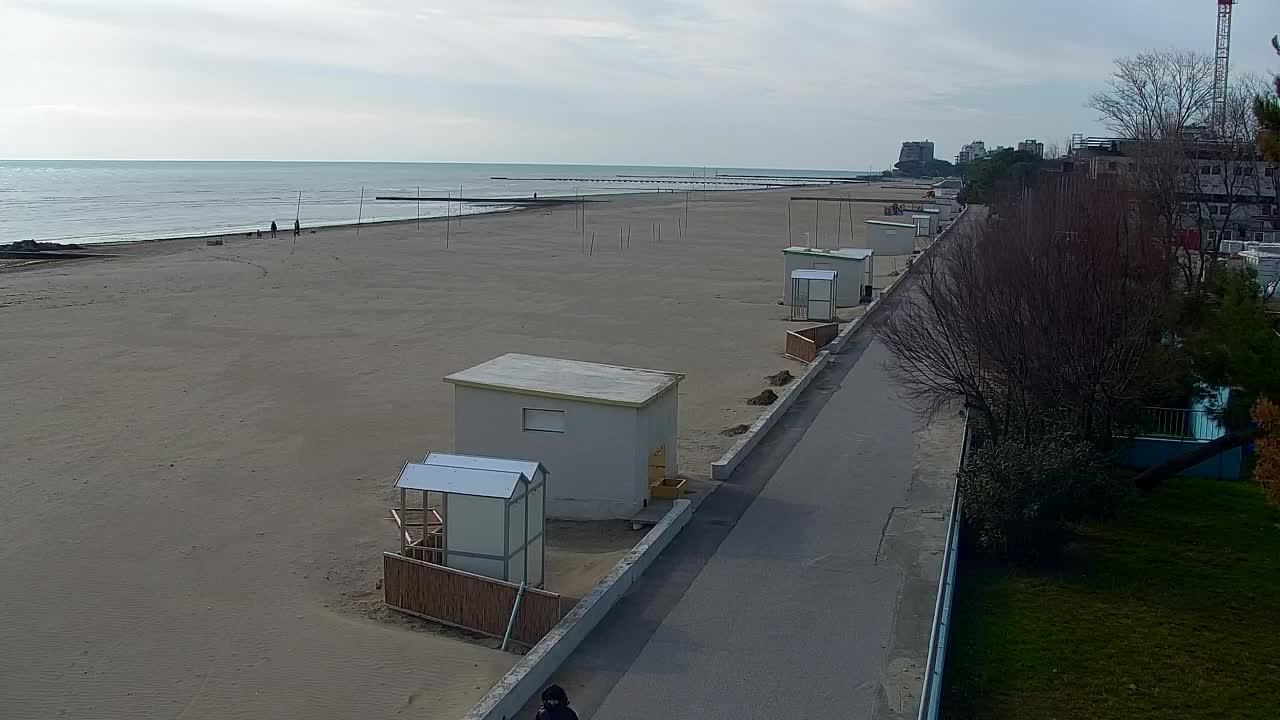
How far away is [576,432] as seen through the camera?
48.1 feet

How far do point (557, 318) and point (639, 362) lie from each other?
7.84m

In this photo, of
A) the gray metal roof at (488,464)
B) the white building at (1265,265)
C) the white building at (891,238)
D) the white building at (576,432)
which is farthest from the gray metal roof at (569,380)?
the white building at (891,238)

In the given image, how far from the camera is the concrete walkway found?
9.48 meters

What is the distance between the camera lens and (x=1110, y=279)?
1563cm

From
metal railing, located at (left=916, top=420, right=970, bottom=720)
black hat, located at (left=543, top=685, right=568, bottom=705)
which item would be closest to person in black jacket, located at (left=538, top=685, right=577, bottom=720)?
black hat, located at (left=543, top=685, right=568, bottom=705)

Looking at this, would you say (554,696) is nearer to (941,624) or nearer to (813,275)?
(941,624)

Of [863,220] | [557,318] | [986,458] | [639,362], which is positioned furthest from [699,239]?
[986,458]

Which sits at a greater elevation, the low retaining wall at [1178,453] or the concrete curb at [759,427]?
the concrete curb at [759,427]

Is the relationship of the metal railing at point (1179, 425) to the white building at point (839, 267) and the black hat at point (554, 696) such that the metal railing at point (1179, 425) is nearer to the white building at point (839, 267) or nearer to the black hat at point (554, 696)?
the black hat at point (554, 696)

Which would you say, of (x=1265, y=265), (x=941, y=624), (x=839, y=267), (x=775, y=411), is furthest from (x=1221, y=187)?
(x=941, y=624)

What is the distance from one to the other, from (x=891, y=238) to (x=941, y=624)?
151 ft

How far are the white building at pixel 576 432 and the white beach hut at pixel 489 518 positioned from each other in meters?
2.18

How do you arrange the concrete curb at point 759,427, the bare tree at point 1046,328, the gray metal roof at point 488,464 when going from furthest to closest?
the concrete curb at point 759,427 → the bare tree at point 1046,328 → the gray metal roof at point 488,464

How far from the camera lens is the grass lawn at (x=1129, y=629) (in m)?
10.8
